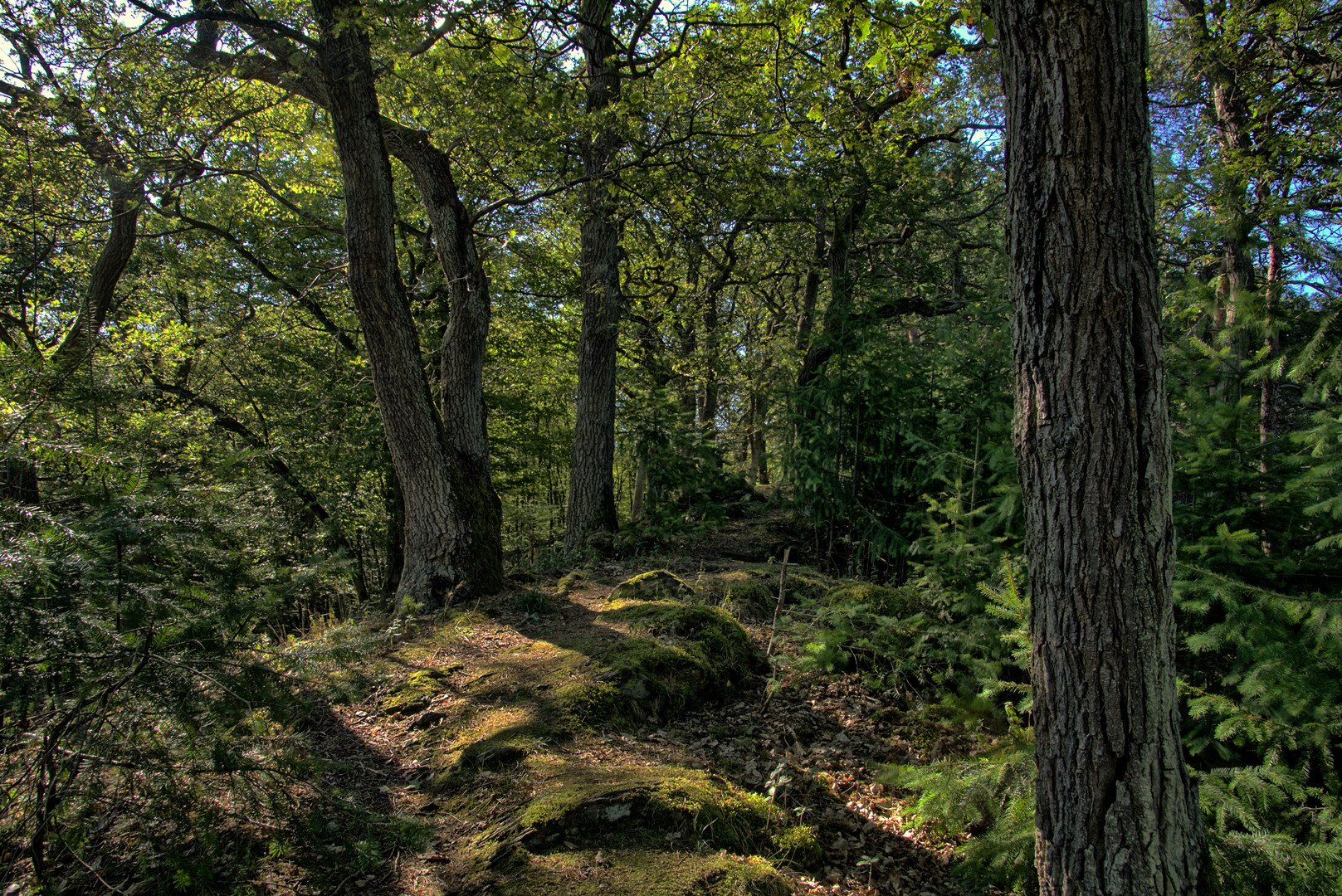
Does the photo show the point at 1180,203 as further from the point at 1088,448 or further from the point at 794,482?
the point at 1088,448

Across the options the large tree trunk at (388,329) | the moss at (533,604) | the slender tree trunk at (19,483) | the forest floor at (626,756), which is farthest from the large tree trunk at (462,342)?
the slender tree trunk at (19,483)

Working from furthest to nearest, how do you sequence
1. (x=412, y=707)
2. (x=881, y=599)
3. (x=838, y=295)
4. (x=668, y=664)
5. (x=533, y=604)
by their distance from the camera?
(x=838, y=295)
(x=533, y=604)
(x=881, y=599)
(x=668, y=664)
(x=412, y=707)

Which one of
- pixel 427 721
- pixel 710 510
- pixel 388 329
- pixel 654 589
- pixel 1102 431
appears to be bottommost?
pixel 427 721

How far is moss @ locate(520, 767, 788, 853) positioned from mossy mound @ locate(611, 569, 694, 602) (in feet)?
9.67

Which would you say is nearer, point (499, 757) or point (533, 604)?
point (499, 757)

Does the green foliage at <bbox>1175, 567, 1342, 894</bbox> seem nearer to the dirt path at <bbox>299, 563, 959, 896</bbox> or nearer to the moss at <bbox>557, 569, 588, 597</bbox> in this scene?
the dirt path at <bbox>299, 563, 959, 896</bbox>

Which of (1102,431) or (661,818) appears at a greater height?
(1102,431)

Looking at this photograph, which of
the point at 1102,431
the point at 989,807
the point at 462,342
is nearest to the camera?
the point at 1102,431

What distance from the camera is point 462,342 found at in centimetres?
777

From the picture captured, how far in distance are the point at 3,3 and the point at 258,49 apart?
7.26 ft

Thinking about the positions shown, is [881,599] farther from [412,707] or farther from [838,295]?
[838,295]

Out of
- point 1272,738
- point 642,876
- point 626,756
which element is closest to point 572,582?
point 626,756

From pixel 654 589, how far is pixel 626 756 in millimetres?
2584

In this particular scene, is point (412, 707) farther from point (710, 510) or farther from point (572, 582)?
point (710, 510)
